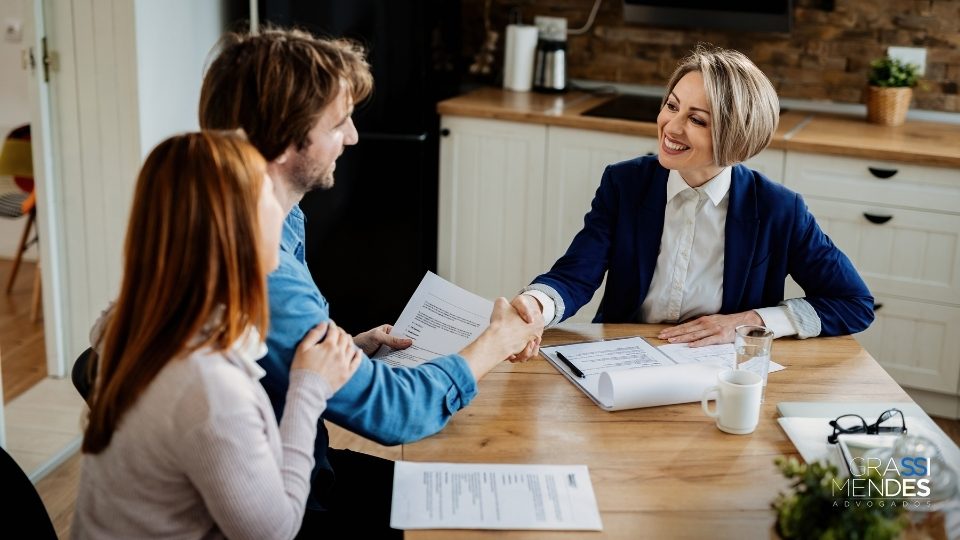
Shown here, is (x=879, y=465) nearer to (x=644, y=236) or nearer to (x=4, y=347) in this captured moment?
(x=644, y=236)

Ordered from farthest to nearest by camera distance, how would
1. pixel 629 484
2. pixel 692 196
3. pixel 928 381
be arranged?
pixel 928 381
pixel 692 196
pixel 629 484

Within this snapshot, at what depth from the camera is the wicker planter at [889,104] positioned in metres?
3.50

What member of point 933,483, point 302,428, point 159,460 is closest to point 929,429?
point 933,483

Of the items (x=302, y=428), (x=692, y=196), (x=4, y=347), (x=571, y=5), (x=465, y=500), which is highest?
(x=571, y=5)

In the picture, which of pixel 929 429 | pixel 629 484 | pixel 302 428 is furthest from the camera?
pixel 929 429

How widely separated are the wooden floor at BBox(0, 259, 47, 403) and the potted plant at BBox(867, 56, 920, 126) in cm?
281

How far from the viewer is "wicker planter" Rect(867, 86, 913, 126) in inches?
138

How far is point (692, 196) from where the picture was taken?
2.23m

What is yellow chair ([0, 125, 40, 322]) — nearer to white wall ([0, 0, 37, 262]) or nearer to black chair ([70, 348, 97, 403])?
white wall ([0, 0, 37, 262])

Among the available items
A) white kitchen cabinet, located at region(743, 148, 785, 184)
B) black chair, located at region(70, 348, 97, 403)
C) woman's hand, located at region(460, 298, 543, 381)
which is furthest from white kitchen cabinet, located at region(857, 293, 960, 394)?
black chair, located at region(70, 348, 97, 403)

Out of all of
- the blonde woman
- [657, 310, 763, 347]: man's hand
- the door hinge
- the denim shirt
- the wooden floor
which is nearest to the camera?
the blonde woman

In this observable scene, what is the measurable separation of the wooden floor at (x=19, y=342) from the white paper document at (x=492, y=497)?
7.50ft

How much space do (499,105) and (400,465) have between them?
233 cm

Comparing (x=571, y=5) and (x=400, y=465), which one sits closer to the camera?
(x=400, y=465)
